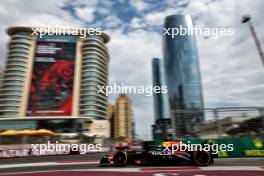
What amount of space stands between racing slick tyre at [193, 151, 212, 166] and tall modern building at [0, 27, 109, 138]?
274 feet

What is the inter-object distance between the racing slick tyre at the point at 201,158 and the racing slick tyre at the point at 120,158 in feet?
9.35

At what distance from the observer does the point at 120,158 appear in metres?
11.4

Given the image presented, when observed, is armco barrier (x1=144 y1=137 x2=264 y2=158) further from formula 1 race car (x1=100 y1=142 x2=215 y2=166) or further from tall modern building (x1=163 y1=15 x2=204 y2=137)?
tall modern building (x1=163 y1=15 x2=204 y2=137)

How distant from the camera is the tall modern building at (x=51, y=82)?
9000cm

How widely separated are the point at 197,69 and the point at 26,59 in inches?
4774

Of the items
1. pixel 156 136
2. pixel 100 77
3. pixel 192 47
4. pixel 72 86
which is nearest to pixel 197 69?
pixel 192 47

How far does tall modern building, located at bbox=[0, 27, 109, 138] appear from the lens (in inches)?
3543

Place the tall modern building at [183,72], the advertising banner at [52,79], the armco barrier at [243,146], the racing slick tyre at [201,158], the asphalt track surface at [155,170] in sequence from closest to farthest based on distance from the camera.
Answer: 1. the asphalt track surface at [155,170]
2. the racing slick tyre at [201,158]
3. the armco barrier at [243,146]
4. the advertising banner at [52,79]
5. the tall modern building at [183,72]

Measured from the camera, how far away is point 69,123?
Answer: 298 ft

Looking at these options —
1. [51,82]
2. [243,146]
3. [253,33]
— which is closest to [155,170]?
[243,146]

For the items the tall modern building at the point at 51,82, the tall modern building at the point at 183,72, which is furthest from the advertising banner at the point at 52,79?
the tall modern building at the point at 183,72

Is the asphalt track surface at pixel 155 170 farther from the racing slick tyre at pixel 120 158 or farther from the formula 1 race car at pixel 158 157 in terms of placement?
the racing slick tyre at pixel 120 158

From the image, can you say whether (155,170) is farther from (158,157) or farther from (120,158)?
(120,158)

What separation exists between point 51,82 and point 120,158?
3432 inches
